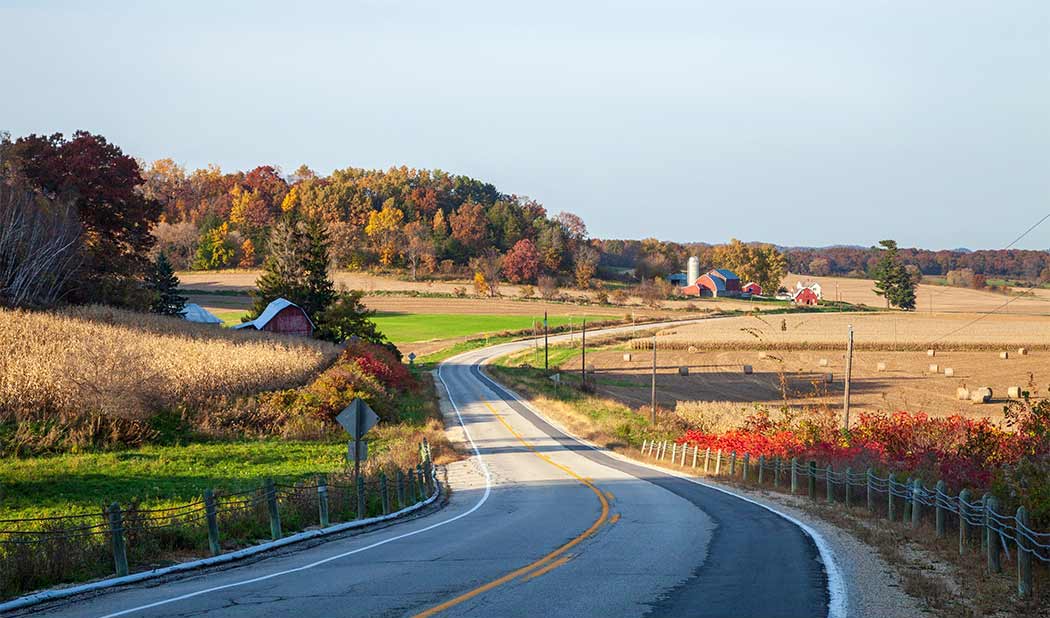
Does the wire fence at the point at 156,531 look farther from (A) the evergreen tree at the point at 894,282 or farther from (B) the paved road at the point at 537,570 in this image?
(A) the evergreen tree at the point at 894,282

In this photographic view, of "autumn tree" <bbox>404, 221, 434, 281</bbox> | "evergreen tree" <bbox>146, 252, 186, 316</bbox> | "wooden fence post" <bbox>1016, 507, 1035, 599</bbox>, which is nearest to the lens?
"wooden fence post" <bbox>1016, 507, 1035, 599</bbox>

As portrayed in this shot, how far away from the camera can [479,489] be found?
2928 cm

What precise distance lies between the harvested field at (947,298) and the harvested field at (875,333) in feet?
55.7

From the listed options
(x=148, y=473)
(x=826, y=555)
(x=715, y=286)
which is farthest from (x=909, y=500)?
(x=715, y=286)

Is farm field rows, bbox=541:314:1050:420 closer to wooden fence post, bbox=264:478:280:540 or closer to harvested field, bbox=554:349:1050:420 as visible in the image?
harvested field, bbox=554:349:1050:420

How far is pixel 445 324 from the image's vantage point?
123625mm

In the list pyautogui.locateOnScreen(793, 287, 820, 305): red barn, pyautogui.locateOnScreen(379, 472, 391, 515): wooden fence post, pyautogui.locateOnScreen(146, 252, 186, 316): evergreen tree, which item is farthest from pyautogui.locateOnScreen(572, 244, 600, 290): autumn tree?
pyautogui.locateOnScreen(379, 472, 391, 515): wooden fence post

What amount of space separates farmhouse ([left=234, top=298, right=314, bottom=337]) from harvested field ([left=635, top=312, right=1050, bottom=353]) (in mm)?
37727

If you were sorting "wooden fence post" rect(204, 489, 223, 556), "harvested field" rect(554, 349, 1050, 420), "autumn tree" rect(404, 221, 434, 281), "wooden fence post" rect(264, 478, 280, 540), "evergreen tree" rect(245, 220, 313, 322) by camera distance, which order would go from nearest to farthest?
"wooden fence post" rect(204, 489, 223, 556), "wooden fence post" rect(264, 478, 280, 540), "harvested field" rect(554, 349, 1050, 420), "evergreen tree" rect(245, 220, 313, 322), "autumn tree" rect(404, 221, 434, 281)

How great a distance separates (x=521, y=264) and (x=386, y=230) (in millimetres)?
26738

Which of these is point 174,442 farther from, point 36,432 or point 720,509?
point 720,509

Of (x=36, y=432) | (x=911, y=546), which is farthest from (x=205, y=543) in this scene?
(x=36, y=432)

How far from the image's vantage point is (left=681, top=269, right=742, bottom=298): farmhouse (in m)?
174

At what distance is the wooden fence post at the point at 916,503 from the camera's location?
677 inches
